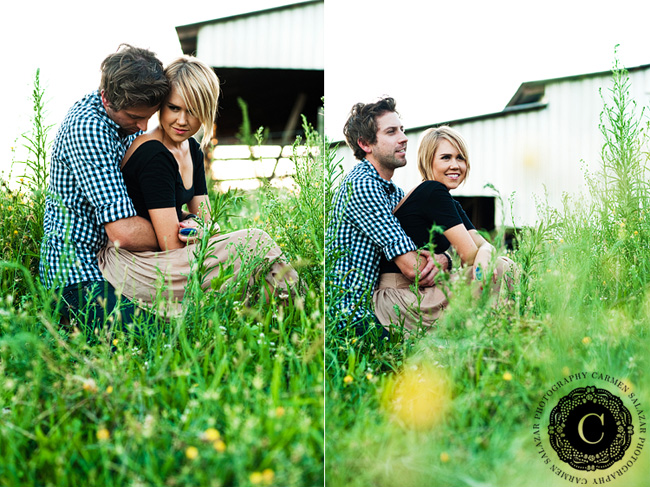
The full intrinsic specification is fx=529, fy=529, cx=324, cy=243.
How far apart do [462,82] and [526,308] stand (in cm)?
83

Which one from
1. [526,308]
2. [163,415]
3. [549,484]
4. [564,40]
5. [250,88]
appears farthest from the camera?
[250,88]

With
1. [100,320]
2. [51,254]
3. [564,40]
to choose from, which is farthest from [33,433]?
[564,40]

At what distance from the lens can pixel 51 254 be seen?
1.97 metres

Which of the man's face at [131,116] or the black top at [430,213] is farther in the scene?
the man's face at [131,116]

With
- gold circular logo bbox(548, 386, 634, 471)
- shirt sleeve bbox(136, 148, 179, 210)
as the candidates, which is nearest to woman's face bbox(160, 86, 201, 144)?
shirt sleeve bbox(136, 148, 179, 210)

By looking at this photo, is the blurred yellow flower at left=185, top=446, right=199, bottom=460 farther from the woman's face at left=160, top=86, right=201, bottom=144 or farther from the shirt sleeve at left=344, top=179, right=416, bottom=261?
the woman's face at left=160, top=86, right=201, bottom=144

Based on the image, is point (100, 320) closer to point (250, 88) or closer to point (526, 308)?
point (250, 88)

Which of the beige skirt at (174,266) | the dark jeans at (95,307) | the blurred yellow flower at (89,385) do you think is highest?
the beige skirt at (174,266)

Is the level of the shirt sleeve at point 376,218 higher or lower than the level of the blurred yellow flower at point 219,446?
higher

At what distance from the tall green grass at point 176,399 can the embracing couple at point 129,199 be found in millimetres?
125

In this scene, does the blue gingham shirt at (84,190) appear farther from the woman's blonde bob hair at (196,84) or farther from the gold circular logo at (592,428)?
the gold circular logo at (592,428)

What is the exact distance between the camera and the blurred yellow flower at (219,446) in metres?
1.25

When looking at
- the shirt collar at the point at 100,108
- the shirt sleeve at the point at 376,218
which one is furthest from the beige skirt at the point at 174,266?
the shirt collar at the point at 100,108

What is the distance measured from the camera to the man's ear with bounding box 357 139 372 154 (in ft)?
6.15
